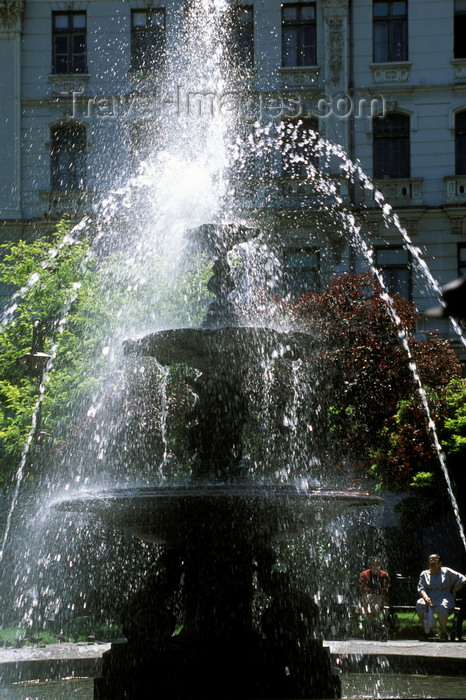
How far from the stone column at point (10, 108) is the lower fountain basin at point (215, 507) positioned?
21.6 m

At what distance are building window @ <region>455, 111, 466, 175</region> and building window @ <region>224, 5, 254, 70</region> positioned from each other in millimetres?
5693

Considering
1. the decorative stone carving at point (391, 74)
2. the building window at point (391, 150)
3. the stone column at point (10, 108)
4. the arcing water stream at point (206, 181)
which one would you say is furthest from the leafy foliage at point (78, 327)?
the decorative stone carving at point (391, 74)

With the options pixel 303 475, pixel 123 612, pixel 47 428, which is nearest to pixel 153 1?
pixel 47 428

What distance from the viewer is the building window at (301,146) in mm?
28406

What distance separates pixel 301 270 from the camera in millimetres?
27484

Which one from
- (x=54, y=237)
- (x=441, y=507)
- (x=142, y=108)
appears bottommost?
(x=441, y=507)

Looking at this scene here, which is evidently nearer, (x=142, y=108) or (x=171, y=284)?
(x=171, y=284)

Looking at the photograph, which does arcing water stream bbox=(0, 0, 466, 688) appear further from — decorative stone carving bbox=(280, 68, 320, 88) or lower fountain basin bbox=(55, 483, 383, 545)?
lower fountain basin bbox=(55, 483, 383, 545)

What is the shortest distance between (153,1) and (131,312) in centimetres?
1091

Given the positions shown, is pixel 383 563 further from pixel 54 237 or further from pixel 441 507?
pixel 54 237

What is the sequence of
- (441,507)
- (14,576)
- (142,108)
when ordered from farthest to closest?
(142,108) → (441,507) → (14,576)

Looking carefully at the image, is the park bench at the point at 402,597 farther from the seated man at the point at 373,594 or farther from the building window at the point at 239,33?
the building window at the point at 239,33

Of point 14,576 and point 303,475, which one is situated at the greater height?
point 303,475

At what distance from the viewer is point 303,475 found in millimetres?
20094
